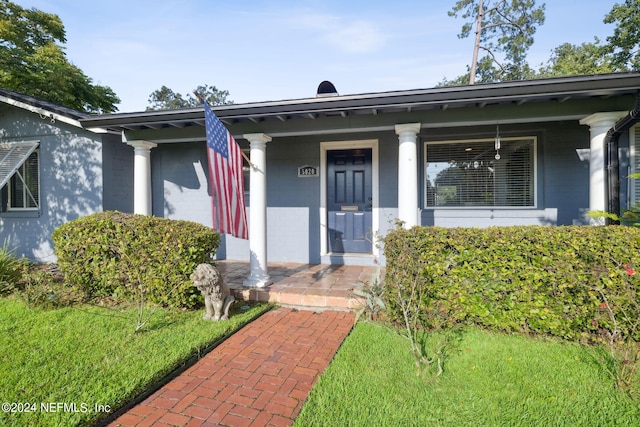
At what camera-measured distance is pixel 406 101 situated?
3.81 meters

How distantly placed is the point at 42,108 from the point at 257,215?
17.0 feet

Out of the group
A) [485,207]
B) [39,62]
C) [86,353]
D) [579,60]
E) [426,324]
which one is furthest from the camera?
[579,60]

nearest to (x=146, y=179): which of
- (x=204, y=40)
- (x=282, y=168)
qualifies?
(x=282, y=168)

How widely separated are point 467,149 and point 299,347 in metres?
4.53

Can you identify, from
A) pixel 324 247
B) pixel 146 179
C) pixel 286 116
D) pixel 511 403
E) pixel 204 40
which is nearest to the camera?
pixel 511 403

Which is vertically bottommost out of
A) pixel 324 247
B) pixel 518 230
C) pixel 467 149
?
pixel 324 247

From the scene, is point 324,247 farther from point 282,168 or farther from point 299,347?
point 299,347

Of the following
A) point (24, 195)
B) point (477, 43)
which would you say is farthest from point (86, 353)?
point (477, 43)

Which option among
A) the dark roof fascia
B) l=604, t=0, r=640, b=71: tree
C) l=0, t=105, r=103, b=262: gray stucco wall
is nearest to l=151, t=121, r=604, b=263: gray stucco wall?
l=0, t=105, r=103, b=262: gray stucco wall

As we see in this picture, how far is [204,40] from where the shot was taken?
725 centimetres

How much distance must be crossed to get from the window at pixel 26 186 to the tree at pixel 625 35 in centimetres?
2057

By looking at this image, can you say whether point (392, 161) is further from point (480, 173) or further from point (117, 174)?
point (117, 174)

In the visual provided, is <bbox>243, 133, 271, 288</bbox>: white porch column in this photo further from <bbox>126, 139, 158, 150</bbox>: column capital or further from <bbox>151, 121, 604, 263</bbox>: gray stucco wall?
<bbox>126, 139, 158, 150</bbox>: column capital

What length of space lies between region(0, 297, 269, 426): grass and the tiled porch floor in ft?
1.20
